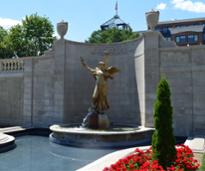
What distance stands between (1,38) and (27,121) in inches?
719

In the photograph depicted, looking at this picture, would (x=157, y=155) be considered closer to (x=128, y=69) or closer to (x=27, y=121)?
(x=128, y=69)

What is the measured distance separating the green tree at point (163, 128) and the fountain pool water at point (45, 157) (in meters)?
3.21

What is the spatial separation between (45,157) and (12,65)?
967 centimetres

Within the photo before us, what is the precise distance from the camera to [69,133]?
11.6 metres

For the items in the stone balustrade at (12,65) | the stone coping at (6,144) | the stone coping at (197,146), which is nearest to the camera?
the stone coping at (197,146)

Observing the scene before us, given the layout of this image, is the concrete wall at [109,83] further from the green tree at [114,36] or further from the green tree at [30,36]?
the green tree at [114,36]

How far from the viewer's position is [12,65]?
58.4 ft

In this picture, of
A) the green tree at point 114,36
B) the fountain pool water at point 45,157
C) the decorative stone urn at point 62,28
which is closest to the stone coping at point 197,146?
the fountain pool water at point 45,157

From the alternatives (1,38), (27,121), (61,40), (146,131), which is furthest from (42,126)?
(1,38)

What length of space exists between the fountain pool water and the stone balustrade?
6302mm

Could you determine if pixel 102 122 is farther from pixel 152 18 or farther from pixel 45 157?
pixel 152 18

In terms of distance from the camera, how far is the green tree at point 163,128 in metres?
5.47

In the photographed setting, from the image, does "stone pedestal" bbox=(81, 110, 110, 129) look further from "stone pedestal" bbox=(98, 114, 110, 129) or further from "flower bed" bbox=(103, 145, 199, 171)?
"flower bed" bbox=(103, 145, 199, 171)

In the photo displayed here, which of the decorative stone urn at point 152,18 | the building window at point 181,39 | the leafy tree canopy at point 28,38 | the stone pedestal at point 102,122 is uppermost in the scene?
the building window at point 181,39
